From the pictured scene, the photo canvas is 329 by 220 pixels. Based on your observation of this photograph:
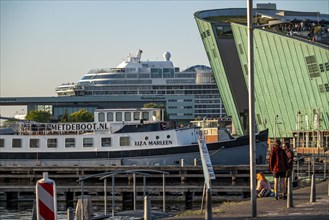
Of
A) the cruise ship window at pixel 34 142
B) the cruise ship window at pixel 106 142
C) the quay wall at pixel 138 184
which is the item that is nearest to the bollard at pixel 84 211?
the quay wall at pixel 138 184

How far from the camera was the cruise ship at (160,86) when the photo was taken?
595 feet

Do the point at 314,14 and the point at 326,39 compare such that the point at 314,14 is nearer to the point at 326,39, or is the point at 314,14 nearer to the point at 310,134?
the point at 326,39

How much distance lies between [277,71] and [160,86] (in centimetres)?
10758

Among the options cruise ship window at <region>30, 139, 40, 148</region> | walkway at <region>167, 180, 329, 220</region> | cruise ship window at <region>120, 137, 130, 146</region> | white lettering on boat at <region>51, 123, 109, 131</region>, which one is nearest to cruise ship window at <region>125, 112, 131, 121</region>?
white lettering on boat at <region>51, 123, 109, 131</region>

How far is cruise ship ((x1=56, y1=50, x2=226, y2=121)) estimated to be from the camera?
181250mm

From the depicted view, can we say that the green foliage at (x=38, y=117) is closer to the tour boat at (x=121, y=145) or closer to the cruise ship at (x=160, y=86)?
the cruise ship at (x=160, y=86)

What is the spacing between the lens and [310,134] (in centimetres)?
8219

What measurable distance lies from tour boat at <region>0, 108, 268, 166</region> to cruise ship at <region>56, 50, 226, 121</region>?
12502 cm

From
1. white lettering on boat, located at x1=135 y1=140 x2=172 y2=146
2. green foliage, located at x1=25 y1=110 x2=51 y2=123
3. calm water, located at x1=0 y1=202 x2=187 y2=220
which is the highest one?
green foliage, located at x1=25 y1=110 x2=51 y2=123

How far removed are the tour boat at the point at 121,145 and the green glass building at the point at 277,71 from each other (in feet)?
59.3

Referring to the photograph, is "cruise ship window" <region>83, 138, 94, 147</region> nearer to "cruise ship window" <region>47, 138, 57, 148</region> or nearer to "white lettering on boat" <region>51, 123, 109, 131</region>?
"white lettering on boat" <region>51, 123, 109, 131</region>

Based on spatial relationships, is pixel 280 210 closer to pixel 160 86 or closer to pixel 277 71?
pixel 277 71

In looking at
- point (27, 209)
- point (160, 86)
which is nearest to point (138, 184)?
point (27, 209)

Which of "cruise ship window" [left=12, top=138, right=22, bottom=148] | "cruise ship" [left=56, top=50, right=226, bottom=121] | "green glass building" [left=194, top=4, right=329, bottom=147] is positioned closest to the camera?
"cruise ship window" [left=12, top=138, right=22, bottom=148]
